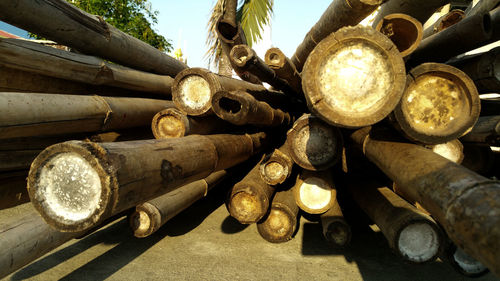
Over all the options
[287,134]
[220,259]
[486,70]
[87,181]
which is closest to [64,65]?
[87,181]

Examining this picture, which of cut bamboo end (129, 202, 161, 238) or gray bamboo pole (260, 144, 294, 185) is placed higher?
gray bamboo pole (260, 144, 294, 185)

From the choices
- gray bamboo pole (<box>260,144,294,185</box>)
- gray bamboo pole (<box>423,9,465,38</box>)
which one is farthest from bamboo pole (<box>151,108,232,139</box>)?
gray bamboo pole (<box>423,9,465,38</box>)

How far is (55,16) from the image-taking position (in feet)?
7.33

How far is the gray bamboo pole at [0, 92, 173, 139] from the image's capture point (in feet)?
5.85

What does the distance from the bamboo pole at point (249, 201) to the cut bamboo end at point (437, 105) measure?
55.5 inches

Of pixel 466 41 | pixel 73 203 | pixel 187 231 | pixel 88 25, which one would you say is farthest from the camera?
pixel 187 231

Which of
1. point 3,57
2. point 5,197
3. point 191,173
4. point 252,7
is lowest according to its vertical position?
point 5,197

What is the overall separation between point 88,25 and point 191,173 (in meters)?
1.98

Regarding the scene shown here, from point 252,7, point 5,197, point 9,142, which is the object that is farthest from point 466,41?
point 252,7

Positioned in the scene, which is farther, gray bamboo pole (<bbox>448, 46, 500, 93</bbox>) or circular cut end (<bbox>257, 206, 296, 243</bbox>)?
circular cut end (<bbox>257, 206, 296, 243</bbox>)

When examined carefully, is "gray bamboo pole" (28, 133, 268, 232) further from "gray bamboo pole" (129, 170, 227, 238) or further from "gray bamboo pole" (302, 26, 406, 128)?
"gray bamboo pole" (129, 170, 227, 238)

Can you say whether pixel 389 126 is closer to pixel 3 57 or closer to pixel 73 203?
pixel 73 203

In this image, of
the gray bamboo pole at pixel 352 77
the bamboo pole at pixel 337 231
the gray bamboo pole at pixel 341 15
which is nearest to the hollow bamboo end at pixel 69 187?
the gray bamboo pole at pixel 352 77

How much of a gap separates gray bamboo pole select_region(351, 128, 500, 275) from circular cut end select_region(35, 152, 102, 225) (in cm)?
147
